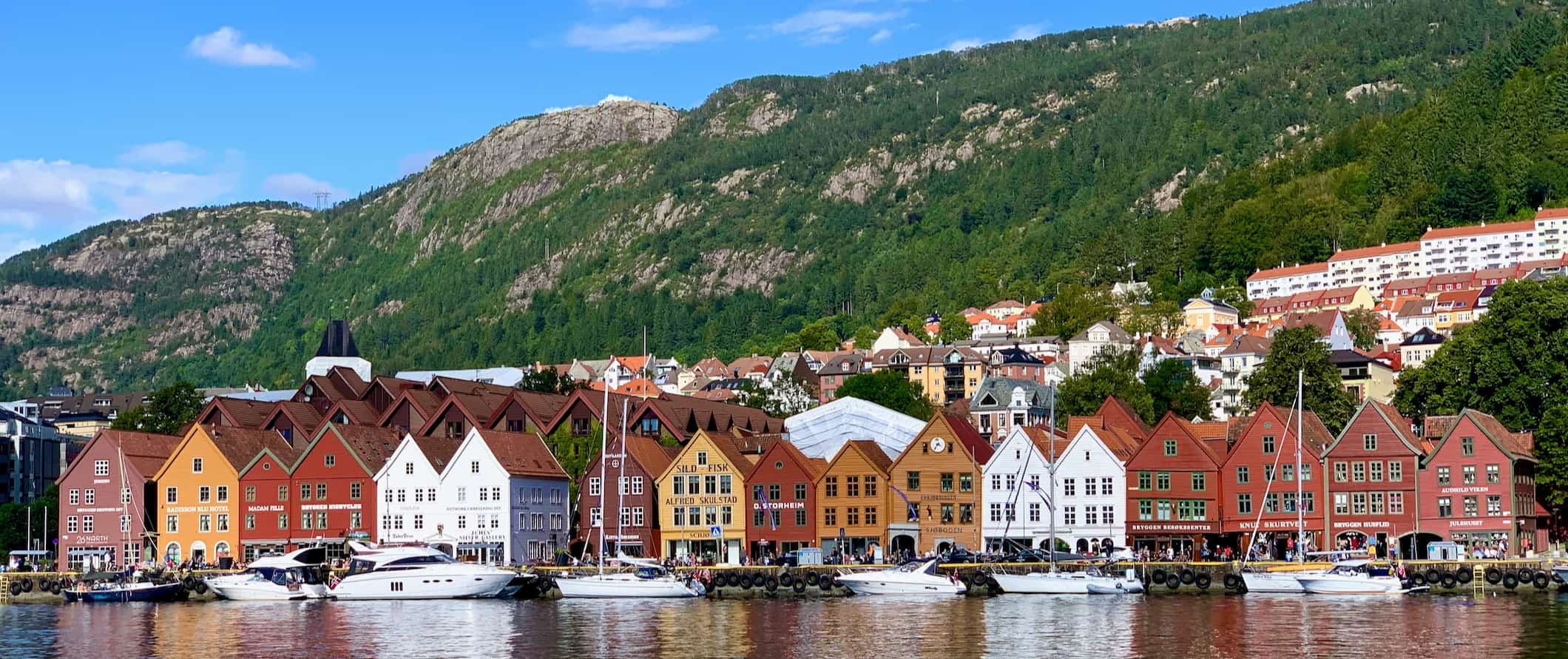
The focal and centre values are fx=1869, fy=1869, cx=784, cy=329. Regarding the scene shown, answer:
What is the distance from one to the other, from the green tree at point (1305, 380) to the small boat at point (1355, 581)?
37922mm

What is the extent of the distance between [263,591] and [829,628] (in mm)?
38528

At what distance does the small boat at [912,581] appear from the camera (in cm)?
9338

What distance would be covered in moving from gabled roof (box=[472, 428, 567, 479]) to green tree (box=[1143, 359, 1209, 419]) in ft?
173

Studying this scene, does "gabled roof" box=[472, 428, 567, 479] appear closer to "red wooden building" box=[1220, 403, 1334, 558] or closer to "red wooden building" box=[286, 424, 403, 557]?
"red wooden building" box=[286, 424, 403, 557]

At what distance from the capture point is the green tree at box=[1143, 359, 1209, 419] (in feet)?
502

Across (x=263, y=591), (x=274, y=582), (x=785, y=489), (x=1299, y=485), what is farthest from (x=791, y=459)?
(x=263, y=591)

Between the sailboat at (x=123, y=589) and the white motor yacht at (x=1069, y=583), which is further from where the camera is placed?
the sailboat at (x=123, y=589)

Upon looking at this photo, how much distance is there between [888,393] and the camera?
161500 millimetres

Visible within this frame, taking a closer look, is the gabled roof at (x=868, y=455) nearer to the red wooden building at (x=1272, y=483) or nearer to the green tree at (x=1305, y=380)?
the red wooden building at (x=1272, y=483)

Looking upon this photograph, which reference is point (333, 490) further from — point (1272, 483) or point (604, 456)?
point (1272, 483)

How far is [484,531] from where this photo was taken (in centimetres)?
11344

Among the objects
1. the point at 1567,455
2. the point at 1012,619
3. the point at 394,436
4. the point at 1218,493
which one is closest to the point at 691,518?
the point at 394,436

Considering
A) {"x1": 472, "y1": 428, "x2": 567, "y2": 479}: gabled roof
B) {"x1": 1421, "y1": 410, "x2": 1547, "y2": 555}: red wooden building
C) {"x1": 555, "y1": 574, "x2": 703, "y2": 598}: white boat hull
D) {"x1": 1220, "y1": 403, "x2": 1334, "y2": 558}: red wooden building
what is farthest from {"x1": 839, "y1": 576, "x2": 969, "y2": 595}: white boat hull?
{"x1": 1421, "y1": 410, "x2": 1547, "y2": 555}: red wooden building

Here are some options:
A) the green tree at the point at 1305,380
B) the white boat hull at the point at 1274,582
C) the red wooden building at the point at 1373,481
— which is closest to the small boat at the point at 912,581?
the white boat hull at the point at 1274,582
